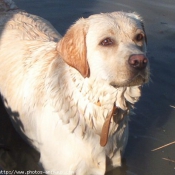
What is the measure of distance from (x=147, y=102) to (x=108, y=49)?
8.34 feet

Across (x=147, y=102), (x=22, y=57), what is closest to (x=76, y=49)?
(x=22, y=57)

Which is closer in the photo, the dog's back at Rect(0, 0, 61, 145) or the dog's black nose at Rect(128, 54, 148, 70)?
the dog's black nose at Rect(128, 54, 148, 70)

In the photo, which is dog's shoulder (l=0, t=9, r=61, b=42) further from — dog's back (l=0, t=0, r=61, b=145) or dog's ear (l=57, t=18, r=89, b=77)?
dog's ear (l=57, t=18, r=89, b=77)

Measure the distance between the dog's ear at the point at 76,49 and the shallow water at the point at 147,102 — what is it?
1.50 m

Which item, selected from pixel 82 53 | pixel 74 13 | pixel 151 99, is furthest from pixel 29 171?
pixel 74 13

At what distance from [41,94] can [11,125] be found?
3.86 ft

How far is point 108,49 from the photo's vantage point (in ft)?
12.4

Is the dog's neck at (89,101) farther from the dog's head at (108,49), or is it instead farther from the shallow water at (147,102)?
the shallow water at (147,102)

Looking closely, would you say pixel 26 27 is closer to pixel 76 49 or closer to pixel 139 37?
pixel 76 49

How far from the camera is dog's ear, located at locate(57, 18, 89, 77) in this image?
382 cm

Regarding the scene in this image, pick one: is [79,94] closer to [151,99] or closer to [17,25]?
[17,25]

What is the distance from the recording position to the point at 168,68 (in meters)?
6.91

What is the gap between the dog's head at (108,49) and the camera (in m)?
3.65

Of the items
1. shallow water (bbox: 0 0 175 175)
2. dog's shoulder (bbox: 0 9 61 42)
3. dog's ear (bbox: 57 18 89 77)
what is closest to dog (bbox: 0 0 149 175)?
dog's ear (bbox: 57 18 89 77)
